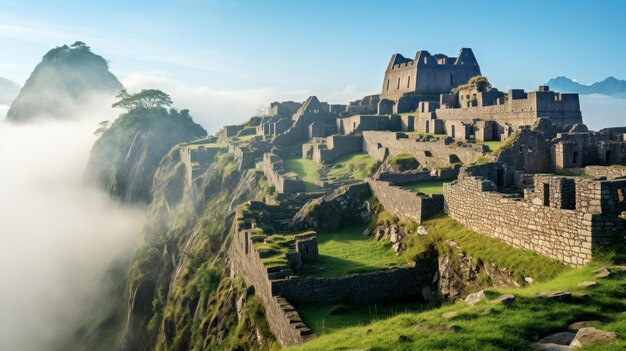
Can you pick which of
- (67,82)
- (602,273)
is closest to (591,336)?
(602,273)

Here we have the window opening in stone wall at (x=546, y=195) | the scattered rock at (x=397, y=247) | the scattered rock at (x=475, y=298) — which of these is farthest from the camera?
the scattered rock at (x=397, y=247)

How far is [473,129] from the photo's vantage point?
4088 centimetres

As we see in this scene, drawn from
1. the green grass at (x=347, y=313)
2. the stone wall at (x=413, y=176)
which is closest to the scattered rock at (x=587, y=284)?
the green grass at (x=347, y=313)

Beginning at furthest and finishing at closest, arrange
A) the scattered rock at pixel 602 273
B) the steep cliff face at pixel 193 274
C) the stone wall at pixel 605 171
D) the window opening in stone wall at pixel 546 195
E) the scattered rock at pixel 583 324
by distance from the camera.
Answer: the steep cliff face at pixel 193 274
the stone wall at pixel 605 171
the window opening in stone wall at pixel 546 195
the scattered rock at pixel 602 273
the scattered rock at pixel 583 324

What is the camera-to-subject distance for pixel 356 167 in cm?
4481

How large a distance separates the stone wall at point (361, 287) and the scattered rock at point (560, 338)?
33.9 ft

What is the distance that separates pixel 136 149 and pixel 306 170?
52797 mm

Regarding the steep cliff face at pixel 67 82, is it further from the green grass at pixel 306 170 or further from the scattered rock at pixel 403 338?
the scattered rock at pixel 403 338

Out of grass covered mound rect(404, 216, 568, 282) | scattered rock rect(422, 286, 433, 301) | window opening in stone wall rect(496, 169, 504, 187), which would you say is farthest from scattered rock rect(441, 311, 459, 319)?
window opening in stone wall rect(496, 169, 504, 187)

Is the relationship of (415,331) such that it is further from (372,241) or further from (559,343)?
(372,241)

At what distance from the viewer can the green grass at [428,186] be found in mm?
27253

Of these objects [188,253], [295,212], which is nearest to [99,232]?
[188,253]

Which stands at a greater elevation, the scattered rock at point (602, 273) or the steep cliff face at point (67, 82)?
the steep cliff face at point (67, 82)

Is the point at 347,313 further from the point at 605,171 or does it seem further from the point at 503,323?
the point at 605,171
